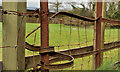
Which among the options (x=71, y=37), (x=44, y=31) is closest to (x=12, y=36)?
(x=44, y=31)

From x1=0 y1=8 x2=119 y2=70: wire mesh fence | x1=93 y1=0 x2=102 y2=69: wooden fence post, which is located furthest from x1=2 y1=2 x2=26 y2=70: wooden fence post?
x1=93 y1=0 x2=102 y2=69: wooden fence post

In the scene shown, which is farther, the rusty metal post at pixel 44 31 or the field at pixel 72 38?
the field at pixel 72 38

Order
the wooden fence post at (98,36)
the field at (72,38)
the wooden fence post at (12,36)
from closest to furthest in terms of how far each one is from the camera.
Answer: the wooden fence post at (12,36) → the field at (72,38) → the wooden fence post at (98,36)

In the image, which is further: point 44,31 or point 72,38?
point 72,38

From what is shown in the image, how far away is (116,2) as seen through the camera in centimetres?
256

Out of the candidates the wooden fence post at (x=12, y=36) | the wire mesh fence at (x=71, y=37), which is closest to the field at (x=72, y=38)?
the wire mesh fence at (x=71, y=37)

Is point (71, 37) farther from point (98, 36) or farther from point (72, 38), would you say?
point (98, 36)

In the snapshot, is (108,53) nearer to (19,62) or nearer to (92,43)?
(92,43)

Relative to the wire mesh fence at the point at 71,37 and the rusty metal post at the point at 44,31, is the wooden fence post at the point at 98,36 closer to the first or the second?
the wire mesh fence at the point at 71,37

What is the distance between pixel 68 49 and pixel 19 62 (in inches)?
26.9

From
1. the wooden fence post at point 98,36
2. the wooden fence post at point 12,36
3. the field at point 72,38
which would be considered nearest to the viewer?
the wooden fence post at point 12,36

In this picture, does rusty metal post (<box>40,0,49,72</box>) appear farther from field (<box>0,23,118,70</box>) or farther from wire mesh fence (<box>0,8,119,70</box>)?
field (<box>0,23,118,70</box>)

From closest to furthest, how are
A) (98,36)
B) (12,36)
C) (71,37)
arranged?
1. (12,36)
2. (71,37)
3. (98,36)

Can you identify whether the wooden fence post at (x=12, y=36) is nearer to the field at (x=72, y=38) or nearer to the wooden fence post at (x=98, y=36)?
the field at (x=72, y=38)
